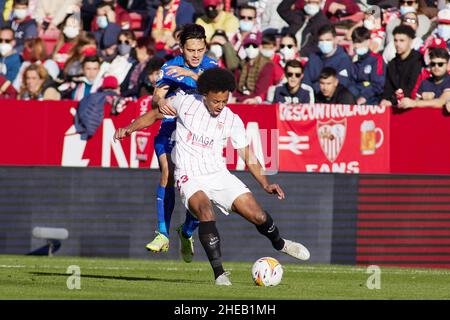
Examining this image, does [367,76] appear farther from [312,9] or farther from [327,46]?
[312,9]

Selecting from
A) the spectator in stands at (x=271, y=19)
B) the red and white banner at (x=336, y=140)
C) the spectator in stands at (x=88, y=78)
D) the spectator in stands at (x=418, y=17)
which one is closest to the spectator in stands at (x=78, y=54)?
the spectator in stands at (x=88, y=78)

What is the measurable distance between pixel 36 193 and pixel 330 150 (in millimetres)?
4706

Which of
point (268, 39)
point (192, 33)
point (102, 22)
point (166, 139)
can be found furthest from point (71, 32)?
point (192, 33)

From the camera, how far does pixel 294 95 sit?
22156mm

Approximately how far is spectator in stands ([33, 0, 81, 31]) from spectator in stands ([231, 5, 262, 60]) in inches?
171

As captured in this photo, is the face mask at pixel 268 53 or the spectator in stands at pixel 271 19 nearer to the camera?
the face mask at pixel 268 53

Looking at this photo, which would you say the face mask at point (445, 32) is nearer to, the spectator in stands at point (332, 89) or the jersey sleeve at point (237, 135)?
the spectator in stands at point (332, 89)

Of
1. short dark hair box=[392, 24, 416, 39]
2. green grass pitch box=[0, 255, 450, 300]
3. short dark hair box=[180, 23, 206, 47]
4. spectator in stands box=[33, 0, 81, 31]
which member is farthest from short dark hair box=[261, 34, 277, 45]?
short dark hair box=[180, 23, 206, 47]

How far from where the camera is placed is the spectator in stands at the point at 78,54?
24766 millimetres

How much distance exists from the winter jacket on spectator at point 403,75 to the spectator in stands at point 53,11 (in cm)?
838

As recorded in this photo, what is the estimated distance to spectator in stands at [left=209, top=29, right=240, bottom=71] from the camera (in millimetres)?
23859

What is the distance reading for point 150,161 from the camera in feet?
70.2
